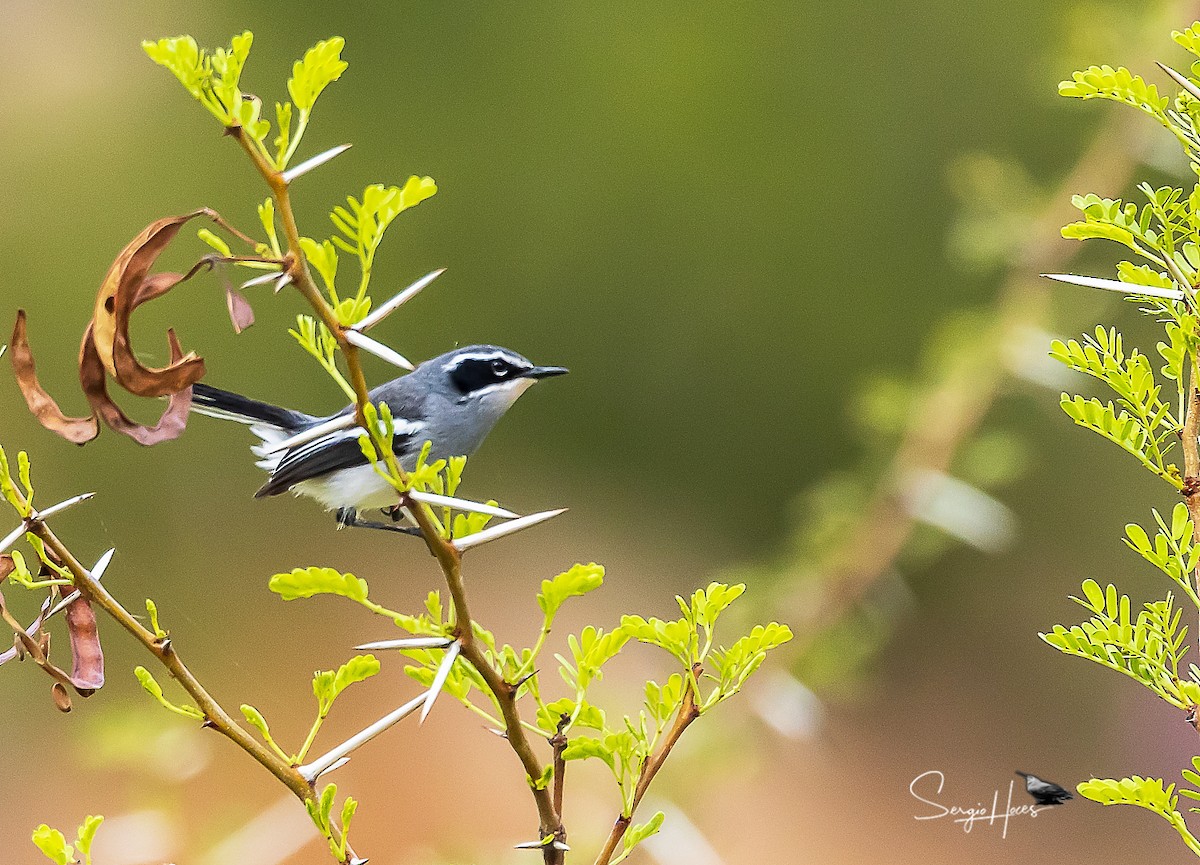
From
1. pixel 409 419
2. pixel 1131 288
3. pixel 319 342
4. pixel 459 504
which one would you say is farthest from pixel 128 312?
pixel 409 419

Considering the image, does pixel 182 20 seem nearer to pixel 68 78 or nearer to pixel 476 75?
pixel 68 78

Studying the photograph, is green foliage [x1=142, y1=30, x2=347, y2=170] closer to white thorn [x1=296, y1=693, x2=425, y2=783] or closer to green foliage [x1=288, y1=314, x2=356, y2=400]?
green foliage [x1=288, y1=314, x2=356, y2=400]

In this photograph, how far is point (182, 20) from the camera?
18.1 feet

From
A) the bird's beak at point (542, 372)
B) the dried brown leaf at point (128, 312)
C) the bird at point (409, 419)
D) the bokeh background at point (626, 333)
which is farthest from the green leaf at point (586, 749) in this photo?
the bokeh background at point (626, 333)

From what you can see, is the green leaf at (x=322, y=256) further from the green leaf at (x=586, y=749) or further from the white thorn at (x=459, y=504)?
the green leaf at (x=586, y=749)

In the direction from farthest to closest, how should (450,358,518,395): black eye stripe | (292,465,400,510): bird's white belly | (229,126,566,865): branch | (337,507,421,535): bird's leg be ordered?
(450,358,518,395): black eye stripe, (292,465,400,510): bird's white belly, (337,507,421,535): bird's leg, (229,126,566,865): branch

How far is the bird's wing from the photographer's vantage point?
197cm

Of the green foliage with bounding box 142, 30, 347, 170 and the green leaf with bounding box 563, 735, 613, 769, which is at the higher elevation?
the green foliage with bounding box 142, 30, 347, 170

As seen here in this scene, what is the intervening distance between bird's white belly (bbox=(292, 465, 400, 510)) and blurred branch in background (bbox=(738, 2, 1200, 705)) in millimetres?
755

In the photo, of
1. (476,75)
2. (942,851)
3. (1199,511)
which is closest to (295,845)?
(1199,511)

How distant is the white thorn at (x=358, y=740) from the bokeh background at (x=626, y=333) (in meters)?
3.94

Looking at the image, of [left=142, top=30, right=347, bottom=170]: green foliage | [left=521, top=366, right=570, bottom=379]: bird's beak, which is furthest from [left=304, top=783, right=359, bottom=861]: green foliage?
[left=521, top=366, right=570, bottom=379]: bird's beak

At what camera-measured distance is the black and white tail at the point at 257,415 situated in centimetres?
216

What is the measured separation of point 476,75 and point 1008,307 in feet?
12.2
